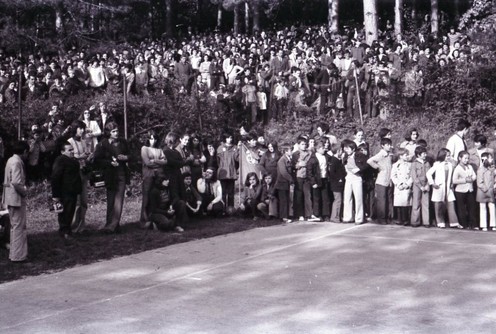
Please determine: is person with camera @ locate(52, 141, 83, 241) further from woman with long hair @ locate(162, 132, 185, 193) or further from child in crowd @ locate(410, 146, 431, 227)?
child in crowd @ locate(410, 146, 431, 227)

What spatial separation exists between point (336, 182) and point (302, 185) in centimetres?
79

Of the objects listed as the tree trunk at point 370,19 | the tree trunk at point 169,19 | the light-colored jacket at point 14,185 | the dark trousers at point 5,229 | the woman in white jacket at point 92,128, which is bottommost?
the dark trousers at point 5,229

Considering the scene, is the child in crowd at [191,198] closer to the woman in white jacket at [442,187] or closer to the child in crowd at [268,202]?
the child in crowd at [268,202]

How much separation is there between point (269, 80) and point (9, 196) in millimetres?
13239

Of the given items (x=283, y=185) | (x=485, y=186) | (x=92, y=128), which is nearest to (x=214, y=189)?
(x=283, y=185)

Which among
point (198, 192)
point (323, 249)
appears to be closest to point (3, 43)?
point (198, 192)

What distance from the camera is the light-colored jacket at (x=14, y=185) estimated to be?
11.1 metres

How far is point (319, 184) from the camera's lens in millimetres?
15352

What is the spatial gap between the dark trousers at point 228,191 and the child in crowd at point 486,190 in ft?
17.0

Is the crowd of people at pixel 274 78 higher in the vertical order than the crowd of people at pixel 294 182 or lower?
higher

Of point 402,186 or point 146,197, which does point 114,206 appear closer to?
point 146,197

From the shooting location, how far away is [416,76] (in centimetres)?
2191

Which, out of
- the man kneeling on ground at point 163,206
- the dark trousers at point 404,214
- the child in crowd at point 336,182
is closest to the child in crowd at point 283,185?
the child in crowd at point 336,182

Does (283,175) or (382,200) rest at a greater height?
(283,175)
